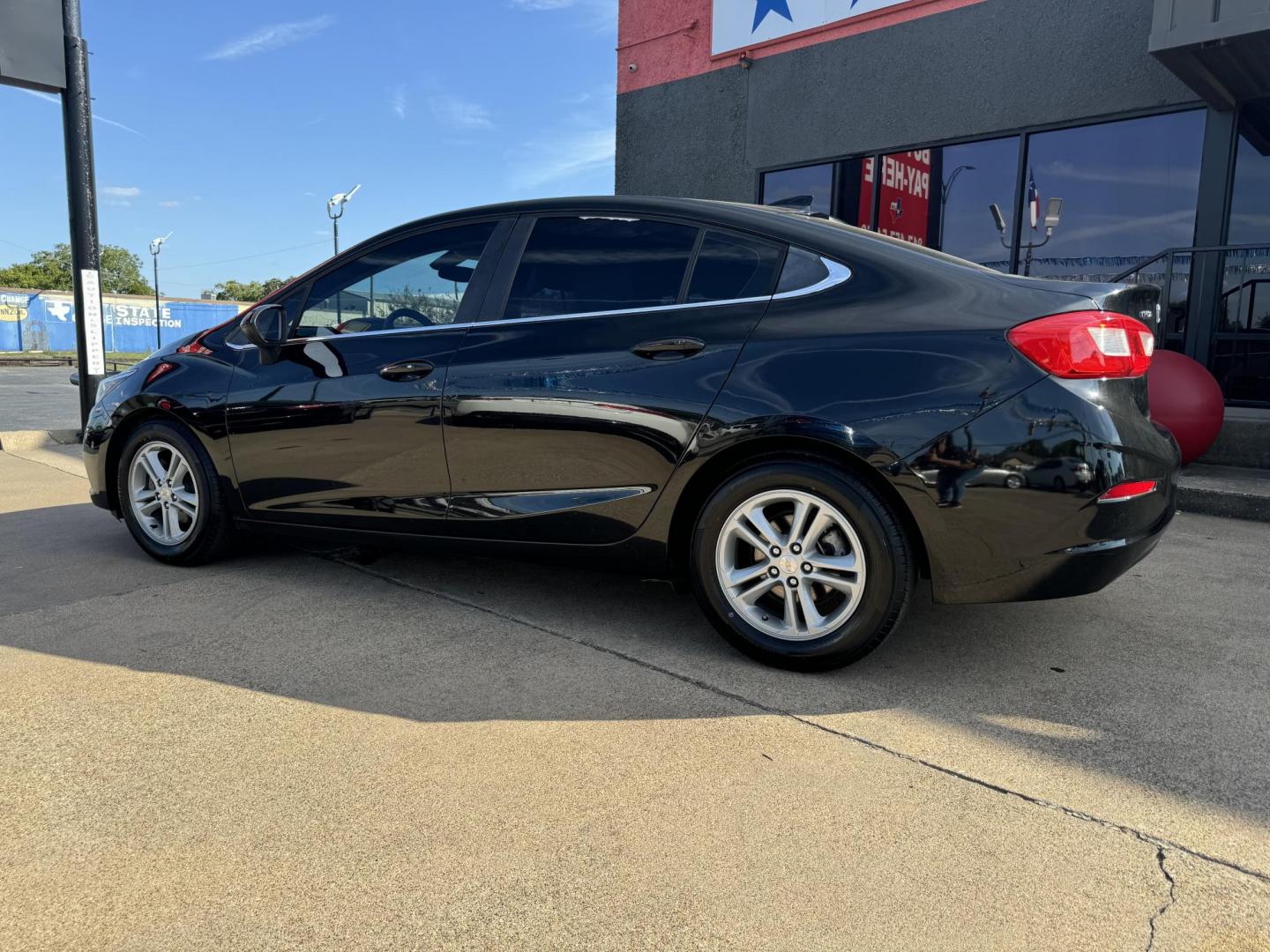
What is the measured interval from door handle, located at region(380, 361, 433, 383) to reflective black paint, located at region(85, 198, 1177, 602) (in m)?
0.01

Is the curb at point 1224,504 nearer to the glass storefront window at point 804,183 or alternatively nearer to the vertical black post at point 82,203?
the glass storefront window at point 804,183

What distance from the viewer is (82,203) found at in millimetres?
8484

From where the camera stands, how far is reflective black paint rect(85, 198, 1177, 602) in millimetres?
2646

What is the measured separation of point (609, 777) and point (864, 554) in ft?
3.45

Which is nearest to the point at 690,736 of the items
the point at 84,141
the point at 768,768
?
the point at 768,768

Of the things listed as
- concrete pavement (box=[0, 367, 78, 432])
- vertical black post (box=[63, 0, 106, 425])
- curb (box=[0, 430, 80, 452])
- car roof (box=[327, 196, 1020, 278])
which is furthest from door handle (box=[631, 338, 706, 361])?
concrete pavement (box=[0, 367, 78, 432])

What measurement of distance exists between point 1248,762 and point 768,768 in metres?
1.27

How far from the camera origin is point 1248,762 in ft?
7.91

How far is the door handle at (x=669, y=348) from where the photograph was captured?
3.04 m

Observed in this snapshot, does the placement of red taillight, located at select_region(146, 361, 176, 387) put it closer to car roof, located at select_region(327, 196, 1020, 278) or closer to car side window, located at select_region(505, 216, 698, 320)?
car roof, located at select_region(327, 196, 1020, 278)

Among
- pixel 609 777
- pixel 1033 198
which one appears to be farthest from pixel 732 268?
pixel 1033 198

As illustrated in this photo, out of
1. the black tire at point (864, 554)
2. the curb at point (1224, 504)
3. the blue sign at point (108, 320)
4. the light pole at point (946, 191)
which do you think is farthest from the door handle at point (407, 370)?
the blue sign at point (108, 320)

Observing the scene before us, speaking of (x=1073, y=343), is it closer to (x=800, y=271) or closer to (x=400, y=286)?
(x=800, y=271)

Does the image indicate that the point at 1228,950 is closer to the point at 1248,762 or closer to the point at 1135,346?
the point at 1248,762
